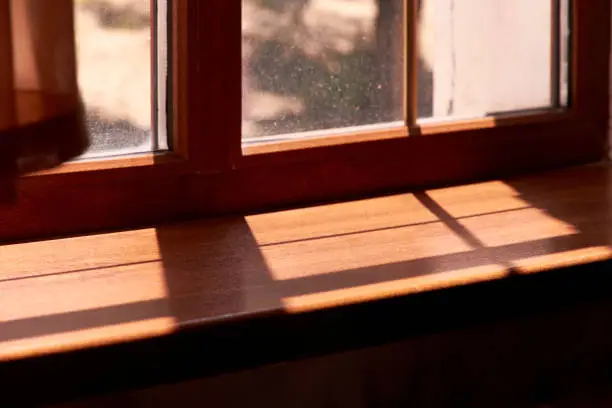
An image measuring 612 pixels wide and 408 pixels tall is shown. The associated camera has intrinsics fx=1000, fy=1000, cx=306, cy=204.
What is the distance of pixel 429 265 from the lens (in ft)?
3.69

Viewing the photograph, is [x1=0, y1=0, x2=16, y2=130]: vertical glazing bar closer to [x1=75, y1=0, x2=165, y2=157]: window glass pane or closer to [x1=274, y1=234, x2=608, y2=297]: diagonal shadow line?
[x1=75, y1=0, x2=165, y2=157]: window glass pane

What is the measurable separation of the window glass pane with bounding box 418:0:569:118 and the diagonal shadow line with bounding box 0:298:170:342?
0.65 metres

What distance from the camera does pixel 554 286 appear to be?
114 centimetres

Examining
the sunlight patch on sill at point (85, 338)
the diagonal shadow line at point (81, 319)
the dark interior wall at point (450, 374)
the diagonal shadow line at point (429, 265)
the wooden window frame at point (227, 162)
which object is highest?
the wooden window frame at point (227, 162)

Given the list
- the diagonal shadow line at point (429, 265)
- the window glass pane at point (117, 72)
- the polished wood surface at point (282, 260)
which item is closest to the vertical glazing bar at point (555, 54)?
the polished wood surface at point (282, 260)

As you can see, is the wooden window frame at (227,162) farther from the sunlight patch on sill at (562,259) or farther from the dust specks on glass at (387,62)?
the sunlight patch on sill at (562,259)

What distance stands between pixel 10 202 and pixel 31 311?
0.79 feet

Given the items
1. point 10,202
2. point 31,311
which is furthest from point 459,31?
point 31,311

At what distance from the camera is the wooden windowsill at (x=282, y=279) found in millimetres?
930

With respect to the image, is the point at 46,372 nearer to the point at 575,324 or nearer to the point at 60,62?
the point at 60,62

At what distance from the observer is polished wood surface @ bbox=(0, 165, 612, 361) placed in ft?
3.15

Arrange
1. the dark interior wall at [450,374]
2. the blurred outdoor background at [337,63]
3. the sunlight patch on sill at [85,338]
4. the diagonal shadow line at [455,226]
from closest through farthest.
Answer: the sunlight patch on sill at [85,338] → the dark interior wall at [450,374] → the diagonal shadow line at [455,226] → the blurred outdoor background at [337,63]

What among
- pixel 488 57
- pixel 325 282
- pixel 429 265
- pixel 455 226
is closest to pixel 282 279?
pixel 325 282

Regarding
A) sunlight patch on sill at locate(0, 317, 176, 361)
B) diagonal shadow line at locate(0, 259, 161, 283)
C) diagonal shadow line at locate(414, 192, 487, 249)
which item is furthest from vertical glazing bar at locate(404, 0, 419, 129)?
sunlight patch on sill at locate(0, 317, 176, 361)
